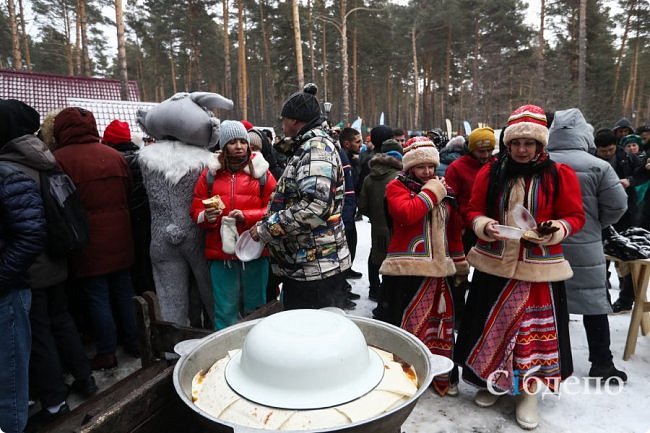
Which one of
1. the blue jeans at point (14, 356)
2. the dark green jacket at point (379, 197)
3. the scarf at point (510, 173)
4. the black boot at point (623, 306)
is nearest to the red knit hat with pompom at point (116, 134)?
the blue jeans at point (14, 356)

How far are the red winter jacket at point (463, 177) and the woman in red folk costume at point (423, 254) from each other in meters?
0.58

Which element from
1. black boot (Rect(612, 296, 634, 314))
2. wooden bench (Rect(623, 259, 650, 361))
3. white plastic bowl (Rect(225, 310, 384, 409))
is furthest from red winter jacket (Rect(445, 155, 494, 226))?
white plastic bowl (Rect(225, 310, 384, 409))

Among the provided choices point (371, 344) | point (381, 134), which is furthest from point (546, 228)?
point (381, 134)

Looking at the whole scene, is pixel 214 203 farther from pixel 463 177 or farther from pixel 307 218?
A: pixel 463 177

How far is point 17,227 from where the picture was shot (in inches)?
87.0

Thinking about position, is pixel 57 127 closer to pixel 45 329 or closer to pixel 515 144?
pixel 45 329

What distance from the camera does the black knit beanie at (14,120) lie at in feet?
7.77

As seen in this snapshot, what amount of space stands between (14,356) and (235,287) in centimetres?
130

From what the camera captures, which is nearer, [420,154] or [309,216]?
[309,216]

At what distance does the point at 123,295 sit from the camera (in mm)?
3418

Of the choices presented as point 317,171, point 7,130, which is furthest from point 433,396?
point 7,130

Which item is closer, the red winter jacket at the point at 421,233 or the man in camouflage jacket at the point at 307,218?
the man in camouflage jacket at the point at 307,218

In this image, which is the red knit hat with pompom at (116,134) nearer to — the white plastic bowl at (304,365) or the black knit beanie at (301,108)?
the black knit beanie at (301,108)

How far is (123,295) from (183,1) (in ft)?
72.7
